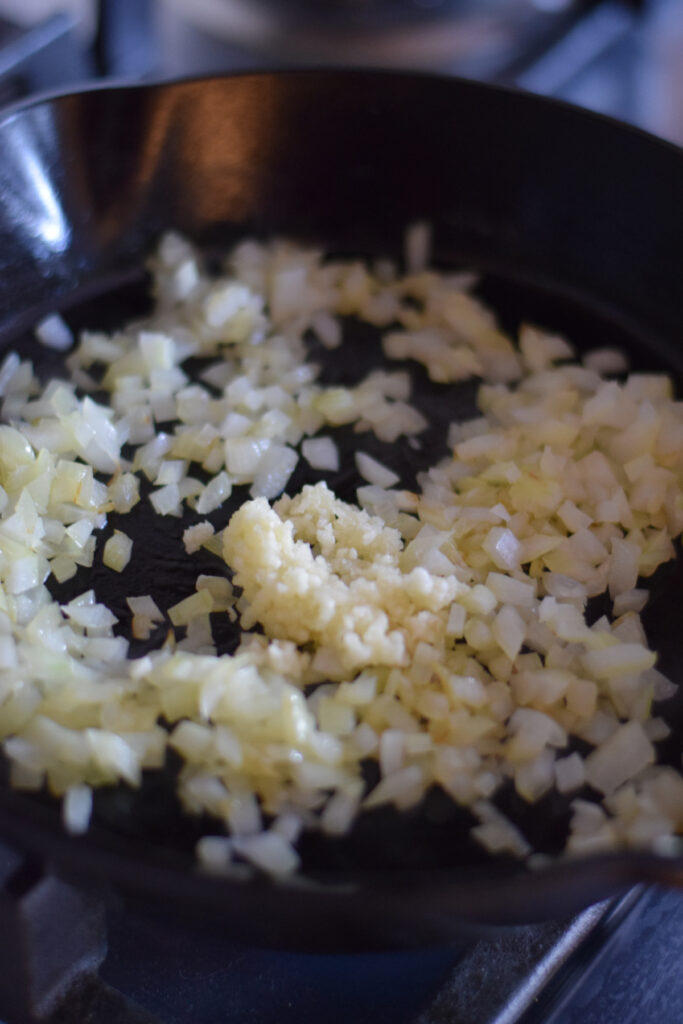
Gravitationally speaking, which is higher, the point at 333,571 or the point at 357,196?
the point at 357,196

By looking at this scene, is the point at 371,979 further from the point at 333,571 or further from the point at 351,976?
the point at 333,571

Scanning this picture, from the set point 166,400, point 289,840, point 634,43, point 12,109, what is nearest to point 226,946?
point 289,840

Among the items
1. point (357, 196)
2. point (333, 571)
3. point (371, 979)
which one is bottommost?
point (371, 979)

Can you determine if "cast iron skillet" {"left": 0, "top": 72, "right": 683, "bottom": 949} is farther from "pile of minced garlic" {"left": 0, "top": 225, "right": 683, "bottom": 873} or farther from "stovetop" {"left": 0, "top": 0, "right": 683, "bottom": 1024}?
"stovetop" {"left": 0, "top": 0, "right": 683, "bottom": 1024}

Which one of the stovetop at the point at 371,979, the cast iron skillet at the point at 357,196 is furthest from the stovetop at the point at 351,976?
the cast iron skillet at the point at 357,196

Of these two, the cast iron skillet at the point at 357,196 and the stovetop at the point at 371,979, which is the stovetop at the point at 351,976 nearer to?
the stovetop at the point at 371,979

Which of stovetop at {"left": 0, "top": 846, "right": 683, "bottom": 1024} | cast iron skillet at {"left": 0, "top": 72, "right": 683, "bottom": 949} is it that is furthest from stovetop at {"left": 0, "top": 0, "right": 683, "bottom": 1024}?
cast iron skillet at {"left": 0, "top": 72, "right": 683, "bottom": 949}

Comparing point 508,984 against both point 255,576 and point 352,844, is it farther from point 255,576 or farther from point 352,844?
point 255,576

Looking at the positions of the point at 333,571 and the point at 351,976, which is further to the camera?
the point at 333,571

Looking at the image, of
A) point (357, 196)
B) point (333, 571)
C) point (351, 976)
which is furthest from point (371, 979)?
point (357, 196)

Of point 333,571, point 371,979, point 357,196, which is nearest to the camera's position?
point 371,979
